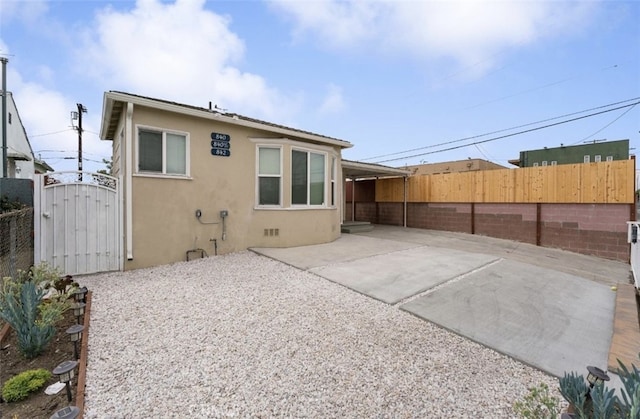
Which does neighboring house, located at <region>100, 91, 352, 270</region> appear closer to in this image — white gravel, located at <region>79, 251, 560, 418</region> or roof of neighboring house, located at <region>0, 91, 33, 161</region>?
white gravel, located at <region>79, 251, 560, 418</region>

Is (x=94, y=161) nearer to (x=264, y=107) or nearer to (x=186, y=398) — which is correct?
(x=264, y=107)

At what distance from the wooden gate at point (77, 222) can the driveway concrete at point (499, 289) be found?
323cm

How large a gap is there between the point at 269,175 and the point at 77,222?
13.9 feet

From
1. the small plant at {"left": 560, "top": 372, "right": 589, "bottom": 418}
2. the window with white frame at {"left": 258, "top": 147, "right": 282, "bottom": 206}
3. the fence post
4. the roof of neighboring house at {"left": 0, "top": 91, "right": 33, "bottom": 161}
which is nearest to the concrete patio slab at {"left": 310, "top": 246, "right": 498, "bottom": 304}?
the small plant at {"left": 560, "top": 372, "right": 589, "bottom": 418}

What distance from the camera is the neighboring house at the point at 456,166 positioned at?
2372 centimetres

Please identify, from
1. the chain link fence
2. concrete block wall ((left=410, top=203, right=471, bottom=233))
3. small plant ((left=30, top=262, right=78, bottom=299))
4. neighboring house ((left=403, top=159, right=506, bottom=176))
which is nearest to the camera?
small plant ((left=30, top=262, right=78, bottom=299))

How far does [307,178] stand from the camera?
8.52 metres

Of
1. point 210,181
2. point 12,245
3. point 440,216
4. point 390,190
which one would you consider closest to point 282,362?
point 12,245

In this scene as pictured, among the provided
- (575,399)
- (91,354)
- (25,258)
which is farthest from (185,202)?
(575,399)

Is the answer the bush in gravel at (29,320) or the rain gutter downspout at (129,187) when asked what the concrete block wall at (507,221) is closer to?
the rain gutter downspout at (129,187)

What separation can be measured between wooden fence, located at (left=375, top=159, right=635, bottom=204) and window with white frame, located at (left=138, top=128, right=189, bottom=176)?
34.2 ft

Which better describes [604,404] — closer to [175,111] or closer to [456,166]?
[175,111]

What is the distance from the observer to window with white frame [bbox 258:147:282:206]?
25.8 feet

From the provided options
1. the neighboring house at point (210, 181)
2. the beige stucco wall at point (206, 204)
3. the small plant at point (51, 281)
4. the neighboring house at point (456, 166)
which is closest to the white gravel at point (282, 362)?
the small plant at point (51, 281)
